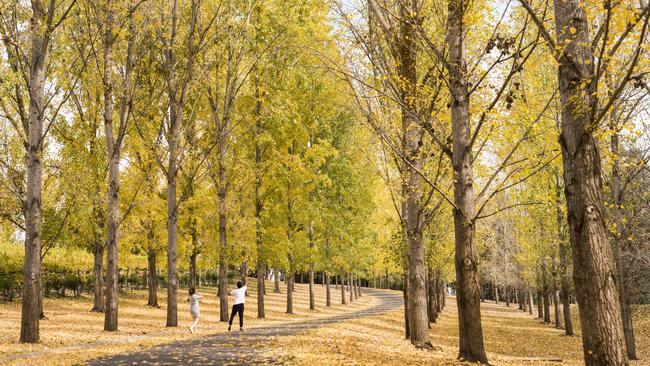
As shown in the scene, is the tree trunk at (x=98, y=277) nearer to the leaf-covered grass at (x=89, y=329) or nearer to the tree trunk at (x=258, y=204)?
the leaf-covered grass at (x=89, y=329)

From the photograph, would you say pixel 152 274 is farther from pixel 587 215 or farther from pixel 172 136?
pixel 587 215

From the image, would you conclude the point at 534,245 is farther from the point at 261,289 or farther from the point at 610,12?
the point at 610,12

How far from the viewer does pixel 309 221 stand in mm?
28703

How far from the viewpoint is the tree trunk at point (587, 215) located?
558 centimetres

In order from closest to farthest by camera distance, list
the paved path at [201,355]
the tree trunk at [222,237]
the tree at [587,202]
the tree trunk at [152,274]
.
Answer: the tree at [587,202] < the paved path at [201,355] < the tree trunk at [222,237] < the tree trunk at [152,274]

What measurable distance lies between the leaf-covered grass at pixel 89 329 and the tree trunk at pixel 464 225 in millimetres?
7252

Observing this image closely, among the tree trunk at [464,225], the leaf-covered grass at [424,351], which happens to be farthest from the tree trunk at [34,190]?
the tree trunk at [464,225]

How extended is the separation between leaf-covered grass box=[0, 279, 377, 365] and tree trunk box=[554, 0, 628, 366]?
8813 mm

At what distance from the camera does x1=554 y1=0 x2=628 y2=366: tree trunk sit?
5.58m

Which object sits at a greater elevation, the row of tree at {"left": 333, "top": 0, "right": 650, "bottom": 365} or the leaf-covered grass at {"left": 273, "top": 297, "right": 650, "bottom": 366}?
the row of tree at {"left": 333, "top": 0, "right": 650, "bottom": 365}

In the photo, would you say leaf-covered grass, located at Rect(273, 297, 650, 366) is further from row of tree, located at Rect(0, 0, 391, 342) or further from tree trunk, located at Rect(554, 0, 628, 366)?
row of tree, located at Rect(0, 0, 391, 342)

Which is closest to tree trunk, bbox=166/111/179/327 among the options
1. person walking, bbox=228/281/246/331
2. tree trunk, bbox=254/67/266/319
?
person walking, bbox=228/281/246/331

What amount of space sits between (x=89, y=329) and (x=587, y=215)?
15.7 meters

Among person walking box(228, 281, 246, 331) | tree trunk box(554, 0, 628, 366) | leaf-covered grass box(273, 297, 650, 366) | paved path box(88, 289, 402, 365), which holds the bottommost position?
leaf-covered grass box(273, 297, 650, 366)
